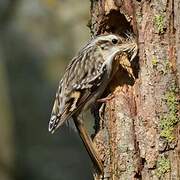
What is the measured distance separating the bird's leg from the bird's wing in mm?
71

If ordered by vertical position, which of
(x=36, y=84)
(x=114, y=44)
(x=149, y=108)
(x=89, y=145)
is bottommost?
(x=36, y=84)

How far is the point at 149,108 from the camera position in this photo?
3582 mm

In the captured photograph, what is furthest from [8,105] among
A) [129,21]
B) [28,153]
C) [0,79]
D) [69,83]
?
[129,21]

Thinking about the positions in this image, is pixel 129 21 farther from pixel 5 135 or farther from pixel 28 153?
pixel 28 153

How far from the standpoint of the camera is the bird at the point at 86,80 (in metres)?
4.11

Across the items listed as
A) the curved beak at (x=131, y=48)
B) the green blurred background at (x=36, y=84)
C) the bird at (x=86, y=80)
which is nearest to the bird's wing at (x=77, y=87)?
the bird at (x=86, y=80)

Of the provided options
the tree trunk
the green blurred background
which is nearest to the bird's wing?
the tree trunk

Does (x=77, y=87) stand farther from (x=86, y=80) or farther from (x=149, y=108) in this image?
(x=149, y=108)

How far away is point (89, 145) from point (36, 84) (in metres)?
5.89

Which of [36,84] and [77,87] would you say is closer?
[77,87]

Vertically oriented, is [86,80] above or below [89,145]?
above

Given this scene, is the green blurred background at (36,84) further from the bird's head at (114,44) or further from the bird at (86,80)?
the bird's head at (114,44)

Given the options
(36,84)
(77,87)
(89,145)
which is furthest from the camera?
(36,84)

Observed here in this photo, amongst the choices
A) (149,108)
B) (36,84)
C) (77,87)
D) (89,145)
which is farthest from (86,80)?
(36,84)
